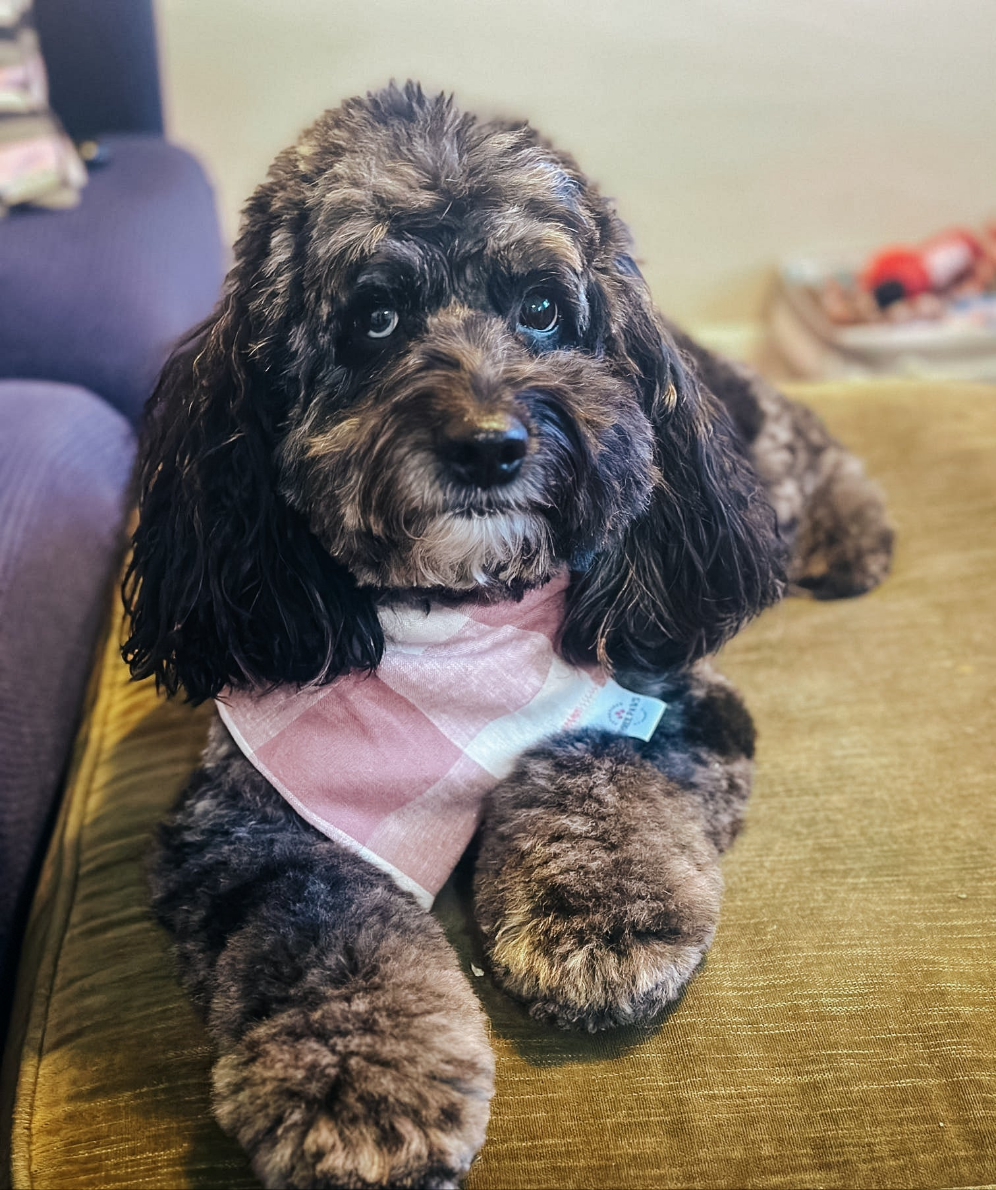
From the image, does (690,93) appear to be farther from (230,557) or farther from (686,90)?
(230,557)

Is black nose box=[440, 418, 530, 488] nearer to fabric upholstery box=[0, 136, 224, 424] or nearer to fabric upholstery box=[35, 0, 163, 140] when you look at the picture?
fabric upholstery box=[0, 136, 224, 424]

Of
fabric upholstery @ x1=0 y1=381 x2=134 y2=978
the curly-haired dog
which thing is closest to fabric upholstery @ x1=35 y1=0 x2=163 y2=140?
fabric upholstery @ x1=0 y1=381 x2=134 y2=978

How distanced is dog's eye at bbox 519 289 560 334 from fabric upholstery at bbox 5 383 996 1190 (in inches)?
28.8

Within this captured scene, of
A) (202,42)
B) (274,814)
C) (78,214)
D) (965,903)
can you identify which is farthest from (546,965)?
(202,42)

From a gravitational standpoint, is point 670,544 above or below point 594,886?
above

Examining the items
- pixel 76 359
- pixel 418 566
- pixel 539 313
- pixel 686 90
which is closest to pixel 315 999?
pixel 418 566

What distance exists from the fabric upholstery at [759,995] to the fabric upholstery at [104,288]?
0.91m

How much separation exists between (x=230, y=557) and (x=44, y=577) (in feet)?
2.12

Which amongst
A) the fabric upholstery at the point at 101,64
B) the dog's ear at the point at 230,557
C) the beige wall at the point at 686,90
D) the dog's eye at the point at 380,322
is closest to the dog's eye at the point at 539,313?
the dog's eye at the point at 380,322

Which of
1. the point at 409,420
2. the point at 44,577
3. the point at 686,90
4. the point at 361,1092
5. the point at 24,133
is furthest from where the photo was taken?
the point at 686,90

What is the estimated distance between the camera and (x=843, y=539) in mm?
1853

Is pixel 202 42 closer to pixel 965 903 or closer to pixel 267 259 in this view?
pixel 267 259

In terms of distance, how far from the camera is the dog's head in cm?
107

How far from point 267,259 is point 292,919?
779 millimetres
